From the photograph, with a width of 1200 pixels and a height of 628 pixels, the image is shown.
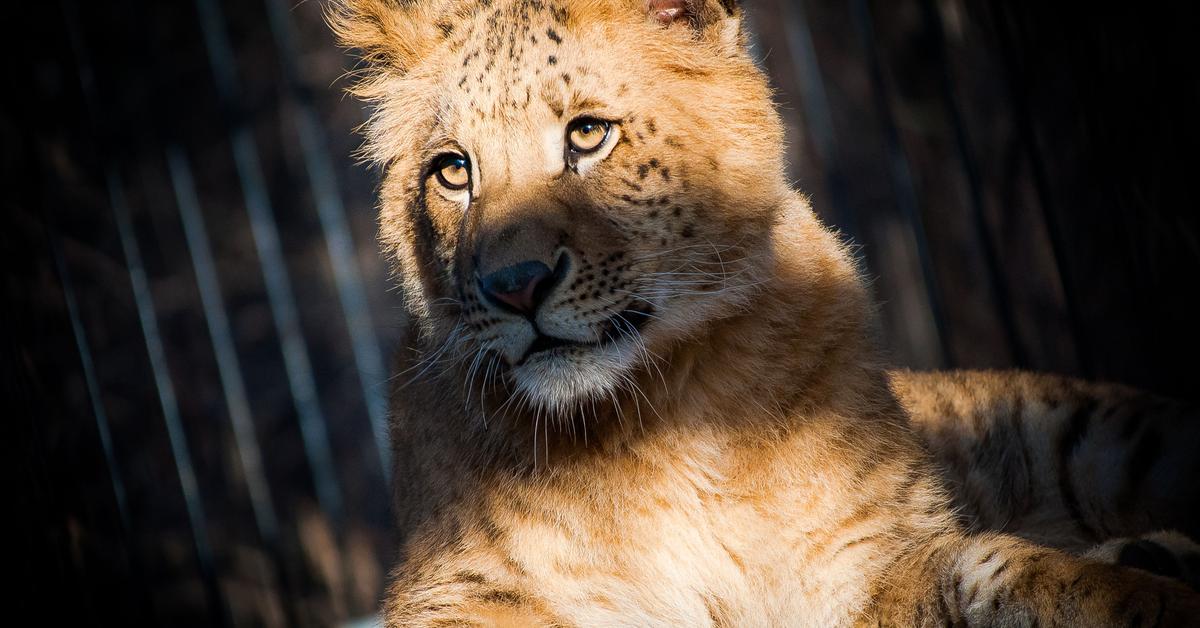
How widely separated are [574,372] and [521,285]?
0.75ft

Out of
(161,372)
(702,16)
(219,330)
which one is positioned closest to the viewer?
(702,16)

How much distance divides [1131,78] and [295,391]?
150 inches

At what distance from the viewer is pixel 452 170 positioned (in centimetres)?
253

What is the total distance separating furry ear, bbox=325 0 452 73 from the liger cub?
0.23 meters

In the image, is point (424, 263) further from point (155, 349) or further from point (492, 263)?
point (155, 349)

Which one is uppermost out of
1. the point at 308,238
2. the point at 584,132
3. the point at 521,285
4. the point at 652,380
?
the point at 308,238

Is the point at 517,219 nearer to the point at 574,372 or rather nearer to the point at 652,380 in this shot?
the point at 574,372

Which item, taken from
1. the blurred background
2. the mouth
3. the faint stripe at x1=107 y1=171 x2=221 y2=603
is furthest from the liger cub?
the faint stripe at x1=107 y1=171 x2=221 y2=603

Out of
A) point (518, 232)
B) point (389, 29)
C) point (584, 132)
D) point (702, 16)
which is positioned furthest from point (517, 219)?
point (389, 29)

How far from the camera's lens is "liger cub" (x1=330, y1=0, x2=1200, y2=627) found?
7.21ft

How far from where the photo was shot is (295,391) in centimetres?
504

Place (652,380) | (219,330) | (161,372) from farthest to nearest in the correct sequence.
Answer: (219,330), (161,372), (652,380)

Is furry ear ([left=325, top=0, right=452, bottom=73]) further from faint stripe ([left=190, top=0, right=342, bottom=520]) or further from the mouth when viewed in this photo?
faint stripe ([left=190, top=0, right=342, bottom=520])

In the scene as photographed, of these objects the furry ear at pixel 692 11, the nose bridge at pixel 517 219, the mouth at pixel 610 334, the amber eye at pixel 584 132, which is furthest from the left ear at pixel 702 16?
the mouth at pixel 610 334
